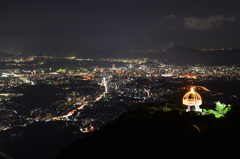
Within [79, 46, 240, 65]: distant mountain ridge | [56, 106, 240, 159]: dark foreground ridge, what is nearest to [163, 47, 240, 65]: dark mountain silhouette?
[79, 46, 240, 65]: distant mountain ridge

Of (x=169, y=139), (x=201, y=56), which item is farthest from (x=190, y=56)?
(x=169, y=139)

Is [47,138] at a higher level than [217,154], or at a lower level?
lower

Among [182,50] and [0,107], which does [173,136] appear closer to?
[0,107]

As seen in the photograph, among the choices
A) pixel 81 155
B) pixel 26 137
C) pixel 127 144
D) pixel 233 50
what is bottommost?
pixel 26 137

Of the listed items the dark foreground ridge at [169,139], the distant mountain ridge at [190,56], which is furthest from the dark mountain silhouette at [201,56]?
the dark foreground ridge at [169,139]

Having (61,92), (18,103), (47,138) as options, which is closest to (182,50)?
(61,92)

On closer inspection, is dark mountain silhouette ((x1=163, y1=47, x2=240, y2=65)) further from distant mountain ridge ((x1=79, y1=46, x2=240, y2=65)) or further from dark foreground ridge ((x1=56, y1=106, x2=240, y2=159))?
dark foreground ridge ((x1=56, y1=106, x2=240, y2=159))

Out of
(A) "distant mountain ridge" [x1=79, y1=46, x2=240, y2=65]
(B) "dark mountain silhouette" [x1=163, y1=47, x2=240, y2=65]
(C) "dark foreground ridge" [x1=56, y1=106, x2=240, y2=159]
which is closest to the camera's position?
(C) "dark foreground ridge" [x1=56, y1=106, x2=240, y2=159]

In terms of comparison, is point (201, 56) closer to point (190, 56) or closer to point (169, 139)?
point (190, 56)
